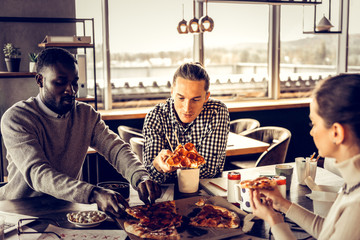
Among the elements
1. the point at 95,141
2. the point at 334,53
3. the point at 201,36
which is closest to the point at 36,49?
the point at 201,36

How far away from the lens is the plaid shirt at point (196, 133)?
7.97 feet

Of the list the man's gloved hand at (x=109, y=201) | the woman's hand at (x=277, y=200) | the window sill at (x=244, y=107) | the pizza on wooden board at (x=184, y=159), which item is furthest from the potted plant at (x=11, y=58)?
the woman's hand at (x=277, y=200)

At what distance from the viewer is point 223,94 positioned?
5.88 meters

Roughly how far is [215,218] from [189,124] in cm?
100

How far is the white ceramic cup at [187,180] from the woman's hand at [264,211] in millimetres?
584

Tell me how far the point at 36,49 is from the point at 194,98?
2766 millimetres

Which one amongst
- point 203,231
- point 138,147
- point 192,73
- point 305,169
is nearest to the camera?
point 203,231

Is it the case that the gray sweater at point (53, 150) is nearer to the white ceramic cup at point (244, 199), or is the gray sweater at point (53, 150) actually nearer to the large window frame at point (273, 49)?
the white ceramic cup at point (244, 199)

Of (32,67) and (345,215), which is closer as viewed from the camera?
(345,215)

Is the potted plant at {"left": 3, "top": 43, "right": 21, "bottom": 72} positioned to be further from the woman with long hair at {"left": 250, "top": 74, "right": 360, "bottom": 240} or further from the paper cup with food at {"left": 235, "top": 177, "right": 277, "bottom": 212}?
the woman with long hair at {"left": 250, "top": 74, "right": 360, "bottom": 240}

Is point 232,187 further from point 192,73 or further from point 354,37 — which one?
point 354,37

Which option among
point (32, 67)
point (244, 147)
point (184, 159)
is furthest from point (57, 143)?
point (32, 67)

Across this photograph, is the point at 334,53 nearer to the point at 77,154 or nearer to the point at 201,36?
the point at 201,36

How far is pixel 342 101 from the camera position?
3.97 feet
